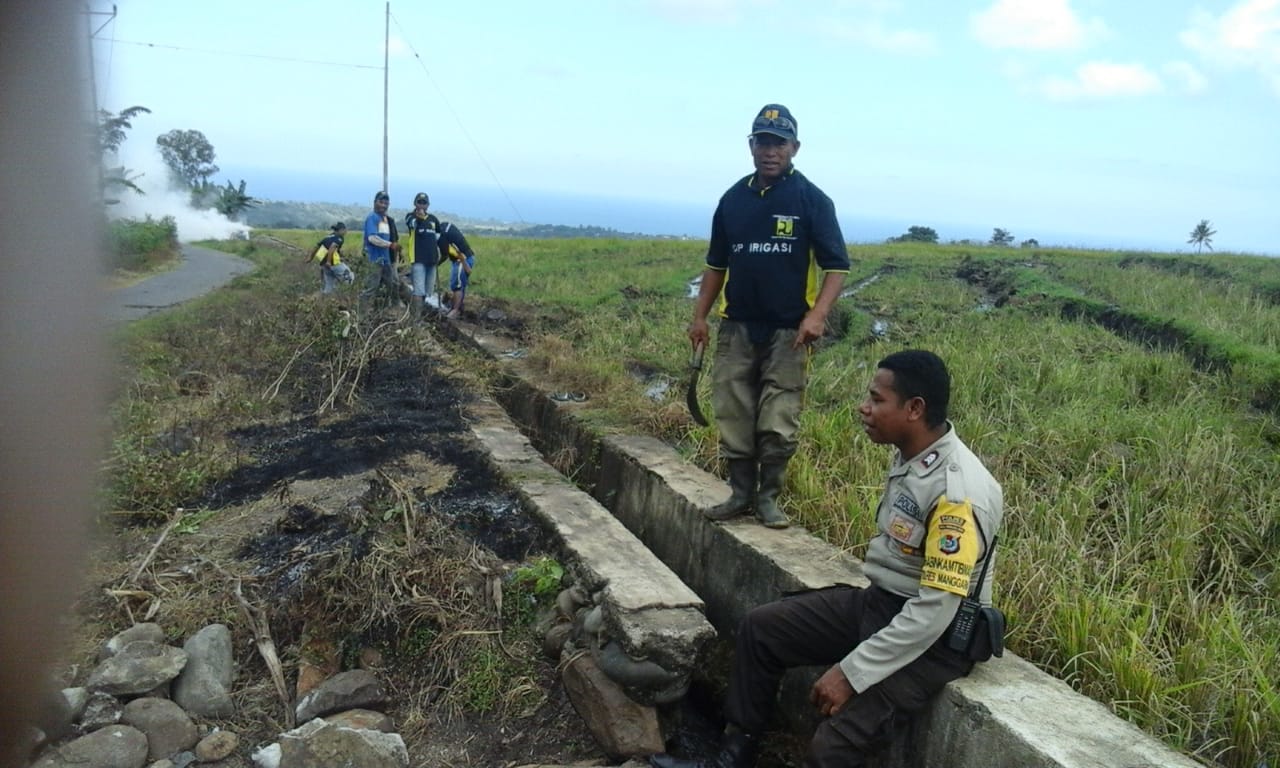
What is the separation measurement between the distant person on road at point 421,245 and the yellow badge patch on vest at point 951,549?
8951mm

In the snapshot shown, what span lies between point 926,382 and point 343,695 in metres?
2.56

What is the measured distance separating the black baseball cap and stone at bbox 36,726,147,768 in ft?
11.0

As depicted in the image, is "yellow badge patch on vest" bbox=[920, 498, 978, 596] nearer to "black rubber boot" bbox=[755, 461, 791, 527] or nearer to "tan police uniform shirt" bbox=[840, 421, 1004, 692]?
"tan police uniform shirt" bbox=[840, 421, 1004, 692]

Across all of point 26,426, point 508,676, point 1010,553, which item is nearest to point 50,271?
point 26,426

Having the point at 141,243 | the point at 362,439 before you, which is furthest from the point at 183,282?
the point at 362,439

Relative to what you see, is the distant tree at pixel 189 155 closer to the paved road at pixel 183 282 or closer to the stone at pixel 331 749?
the paved road at pixel 183 282

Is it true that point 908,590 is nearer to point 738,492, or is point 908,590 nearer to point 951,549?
point 951,549

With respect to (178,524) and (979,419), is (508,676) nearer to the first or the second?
(178,524)

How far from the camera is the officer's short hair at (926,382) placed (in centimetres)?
282

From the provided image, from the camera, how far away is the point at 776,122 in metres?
3.85

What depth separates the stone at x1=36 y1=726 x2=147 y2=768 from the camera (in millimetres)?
3105

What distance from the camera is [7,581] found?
125 cm

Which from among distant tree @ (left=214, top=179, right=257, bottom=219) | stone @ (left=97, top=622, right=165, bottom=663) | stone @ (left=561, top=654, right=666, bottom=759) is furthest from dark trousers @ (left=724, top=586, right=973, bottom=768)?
distant tree @ (left=214, top=179, right=257, bottom=219)

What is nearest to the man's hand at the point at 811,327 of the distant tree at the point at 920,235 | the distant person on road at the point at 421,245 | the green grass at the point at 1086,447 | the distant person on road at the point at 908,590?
the green grass at the point at 1086,447
